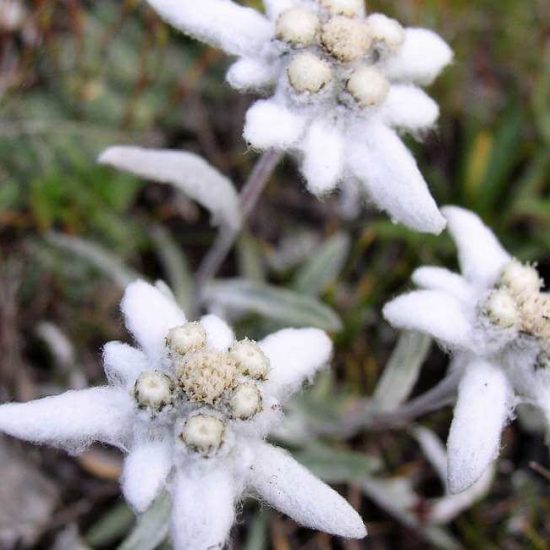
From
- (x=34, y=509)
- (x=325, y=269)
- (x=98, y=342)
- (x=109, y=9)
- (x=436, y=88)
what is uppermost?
(x=436, y=88)

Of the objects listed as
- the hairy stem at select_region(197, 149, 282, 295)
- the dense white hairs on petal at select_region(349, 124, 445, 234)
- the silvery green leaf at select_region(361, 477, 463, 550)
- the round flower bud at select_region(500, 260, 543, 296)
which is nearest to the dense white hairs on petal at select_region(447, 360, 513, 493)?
the round flower bud at select_region(500, 260, 543, 296)

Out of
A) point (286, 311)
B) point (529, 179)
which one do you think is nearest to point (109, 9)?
point (286, 311)

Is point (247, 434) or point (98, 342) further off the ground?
point (247, 434)

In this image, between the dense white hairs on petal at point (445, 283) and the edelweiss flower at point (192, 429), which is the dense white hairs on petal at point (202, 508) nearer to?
the edelweiss flower at point (192, 429)

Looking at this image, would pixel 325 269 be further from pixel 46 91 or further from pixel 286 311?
pixel 46 91

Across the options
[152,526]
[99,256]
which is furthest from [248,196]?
[152,526]

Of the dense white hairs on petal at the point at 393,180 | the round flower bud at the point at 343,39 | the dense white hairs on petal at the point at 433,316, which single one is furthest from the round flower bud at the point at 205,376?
the round flower bud at the point at 343,39
